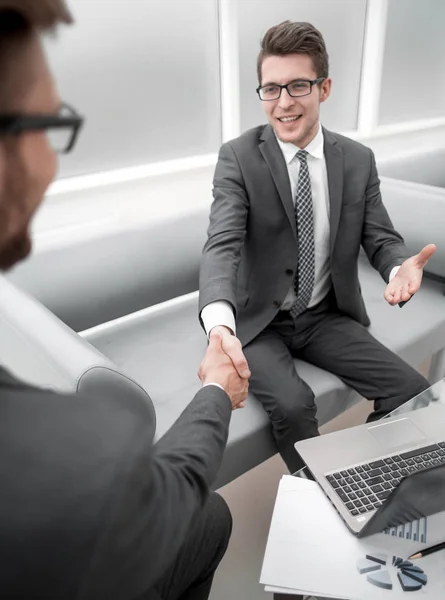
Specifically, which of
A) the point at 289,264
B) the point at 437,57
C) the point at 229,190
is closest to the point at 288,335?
the point at 289,264

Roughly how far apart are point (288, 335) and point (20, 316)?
88 centimetres

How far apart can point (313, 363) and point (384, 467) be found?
624 millimetres

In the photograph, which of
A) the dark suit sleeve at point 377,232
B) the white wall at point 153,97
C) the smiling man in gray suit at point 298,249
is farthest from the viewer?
the white wall at point 153,97

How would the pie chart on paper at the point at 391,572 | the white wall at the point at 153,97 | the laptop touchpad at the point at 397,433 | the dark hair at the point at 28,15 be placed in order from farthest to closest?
the white wall at the point at 153,97
the laptop touchpad at the point at 397,433
the pie chart on paper at the point at 391,572
the dark hair at the point at 28,15

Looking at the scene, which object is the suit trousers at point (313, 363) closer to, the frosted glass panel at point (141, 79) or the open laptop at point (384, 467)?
the open laptop at point (384, 467)

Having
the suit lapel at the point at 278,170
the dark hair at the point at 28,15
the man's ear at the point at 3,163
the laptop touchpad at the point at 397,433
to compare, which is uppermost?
the dark hair at the point at 28,15

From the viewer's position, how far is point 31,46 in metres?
0.45

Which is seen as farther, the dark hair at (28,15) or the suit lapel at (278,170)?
the suit lapel at (278,170)

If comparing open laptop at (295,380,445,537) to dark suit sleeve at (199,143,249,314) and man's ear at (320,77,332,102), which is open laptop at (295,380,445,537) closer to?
dark suit sleeve at (199,143,249,314)

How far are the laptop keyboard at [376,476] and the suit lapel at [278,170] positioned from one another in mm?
793

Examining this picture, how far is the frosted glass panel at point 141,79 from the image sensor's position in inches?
85.2

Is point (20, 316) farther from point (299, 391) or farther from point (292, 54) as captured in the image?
point (292, 54)

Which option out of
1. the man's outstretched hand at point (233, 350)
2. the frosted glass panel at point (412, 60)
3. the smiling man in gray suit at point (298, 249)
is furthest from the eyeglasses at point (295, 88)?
the frosted glass panel at point (412, 60)

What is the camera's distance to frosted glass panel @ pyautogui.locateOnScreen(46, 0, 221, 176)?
216cm
